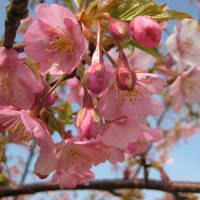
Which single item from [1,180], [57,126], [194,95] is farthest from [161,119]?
[57,126]

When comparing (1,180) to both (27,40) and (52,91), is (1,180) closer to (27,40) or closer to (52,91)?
(52,91)

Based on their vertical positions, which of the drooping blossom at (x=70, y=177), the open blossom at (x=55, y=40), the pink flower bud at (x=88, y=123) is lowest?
the drooping blossom at (x=70, y=177)

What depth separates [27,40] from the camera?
1123mm

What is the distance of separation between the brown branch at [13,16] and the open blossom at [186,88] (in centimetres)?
138

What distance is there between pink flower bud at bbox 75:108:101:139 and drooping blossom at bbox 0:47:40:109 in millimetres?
283

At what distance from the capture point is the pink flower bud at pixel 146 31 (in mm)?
901

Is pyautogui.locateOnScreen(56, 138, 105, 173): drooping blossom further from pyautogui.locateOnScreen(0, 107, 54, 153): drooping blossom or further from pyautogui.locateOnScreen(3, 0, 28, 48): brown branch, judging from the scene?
pyautogui.locateOnScreen(3, 0, 28, 48): brown branch

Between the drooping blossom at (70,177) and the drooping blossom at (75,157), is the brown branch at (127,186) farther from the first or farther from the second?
the drooping blossom at (75,157)

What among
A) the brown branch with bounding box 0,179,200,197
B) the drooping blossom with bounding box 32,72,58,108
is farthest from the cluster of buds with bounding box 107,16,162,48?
the brown branch with bounding box 0,179,200,197

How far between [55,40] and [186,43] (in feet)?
4.36

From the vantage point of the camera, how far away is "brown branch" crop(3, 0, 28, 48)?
866 mm

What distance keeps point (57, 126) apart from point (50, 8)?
590 mm

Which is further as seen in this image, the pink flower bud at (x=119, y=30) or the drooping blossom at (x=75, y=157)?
the drooping blossom at (x=75, y=157)

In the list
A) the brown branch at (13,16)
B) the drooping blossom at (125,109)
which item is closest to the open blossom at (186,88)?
the drooping blossom at (125,109)
